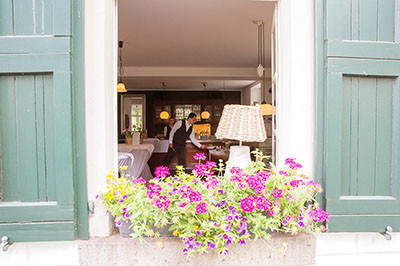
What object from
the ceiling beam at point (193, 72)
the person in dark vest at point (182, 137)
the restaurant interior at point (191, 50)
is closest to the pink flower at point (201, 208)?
the restaurant interior at point (191, 50)

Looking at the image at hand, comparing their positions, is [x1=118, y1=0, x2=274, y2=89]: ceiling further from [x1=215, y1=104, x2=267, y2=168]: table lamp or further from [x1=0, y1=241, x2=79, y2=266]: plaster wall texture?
[x1=0, y1=241, x2=79, y2=266]: plaster wall texture

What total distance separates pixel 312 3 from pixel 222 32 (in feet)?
11.6

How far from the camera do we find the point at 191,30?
16.0 feet

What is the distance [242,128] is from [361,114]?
2.53ft

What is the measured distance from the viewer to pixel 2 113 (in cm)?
150

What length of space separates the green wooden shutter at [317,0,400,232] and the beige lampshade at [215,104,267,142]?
431 mm

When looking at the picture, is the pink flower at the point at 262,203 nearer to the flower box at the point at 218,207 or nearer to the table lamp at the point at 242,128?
the flower box at the point at 218,207

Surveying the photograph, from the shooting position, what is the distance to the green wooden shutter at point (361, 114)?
62.9 inches

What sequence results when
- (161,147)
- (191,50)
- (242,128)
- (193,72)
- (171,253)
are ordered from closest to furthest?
(171,253) → (242,128) → (191,50) → (161,147) → (193,72)

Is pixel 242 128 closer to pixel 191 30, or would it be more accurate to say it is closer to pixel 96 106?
pixel 96 106

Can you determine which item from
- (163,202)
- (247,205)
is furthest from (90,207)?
(247,205)

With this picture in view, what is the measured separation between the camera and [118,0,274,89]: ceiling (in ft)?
12.7

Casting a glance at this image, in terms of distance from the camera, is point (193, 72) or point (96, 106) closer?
point (96, 106)

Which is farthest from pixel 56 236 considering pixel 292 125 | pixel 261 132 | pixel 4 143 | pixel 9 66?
pixel 292 125
